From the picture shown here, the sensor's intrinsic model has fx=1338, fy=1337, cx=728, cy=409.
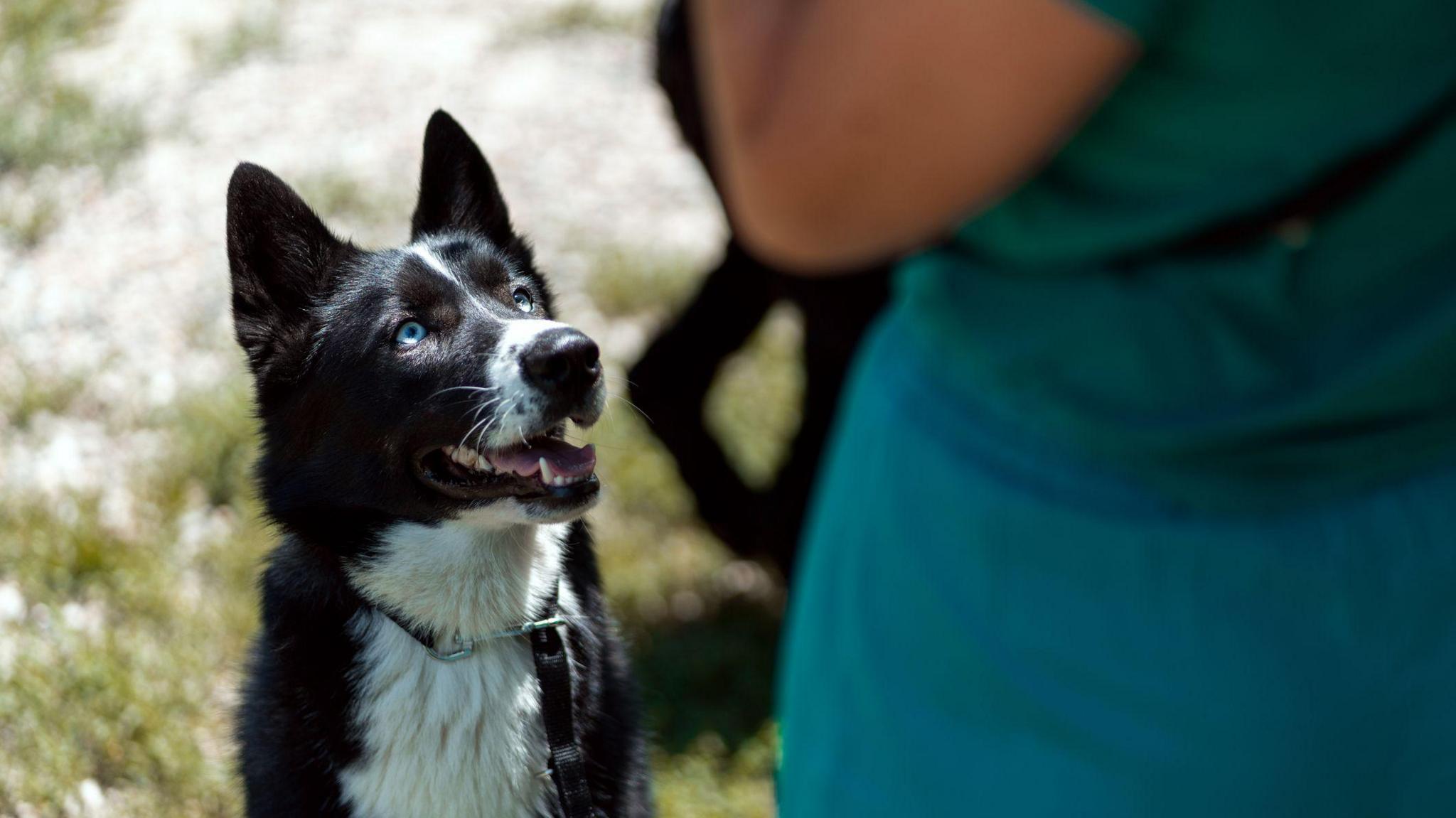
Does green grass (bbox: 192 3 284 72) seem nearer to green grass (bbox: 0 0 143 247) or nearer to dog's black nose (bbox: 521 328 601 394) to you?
green grass (bbox: 0 0 143 247)

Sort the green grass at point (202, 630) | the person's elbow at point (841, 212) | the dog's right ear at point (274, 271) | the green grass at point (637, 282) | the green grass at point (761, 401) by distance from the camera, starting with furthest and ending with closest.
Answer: the green grass at point (637, 282), the green grass at point (761, 401), the green grass at point (202, 630), the dog's right ear at point (274, 271), the person's elbow at point (841, 212)

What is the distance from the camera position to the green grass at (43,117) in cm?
491

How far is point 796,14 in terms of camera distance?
1.04m

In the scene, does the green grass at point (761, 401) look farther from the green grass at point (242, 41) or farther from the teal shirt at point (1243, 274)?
the teal shirt at point (1243, 274)

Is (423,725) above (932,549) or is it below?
below

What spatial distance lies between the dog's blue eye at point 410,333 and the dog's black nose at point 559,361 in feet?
0.82

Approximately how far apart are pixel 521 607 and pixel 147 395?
2.45 metres

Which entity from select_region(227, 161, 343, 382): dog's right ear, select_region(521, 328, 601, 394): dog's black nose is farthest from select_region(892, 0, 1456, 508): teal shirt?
select_region(227, 161, 343, 382): dog's right ear

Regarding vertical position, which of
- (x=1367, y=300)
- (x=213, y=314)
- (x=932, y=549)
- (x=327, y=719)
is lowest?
(x=213, y=314)

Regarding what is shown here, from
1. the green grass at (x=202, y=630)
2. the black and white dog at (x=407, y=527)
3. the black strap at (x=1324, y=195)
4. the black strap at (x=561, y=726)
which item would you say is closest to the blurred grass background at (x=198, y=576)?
the green grass at (x=202, y=630)

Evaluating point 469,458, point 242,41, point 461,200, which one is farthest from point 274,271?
point 242,41

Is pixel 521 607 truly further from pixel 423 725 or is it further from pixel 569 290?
pixel 569 290

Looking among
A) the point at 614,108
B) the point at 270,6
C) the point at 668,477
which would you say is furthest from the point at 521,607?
the point at 270,6

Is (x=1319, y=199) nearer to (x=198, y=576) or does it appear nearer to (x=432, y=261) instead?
(x=432, y=261)
